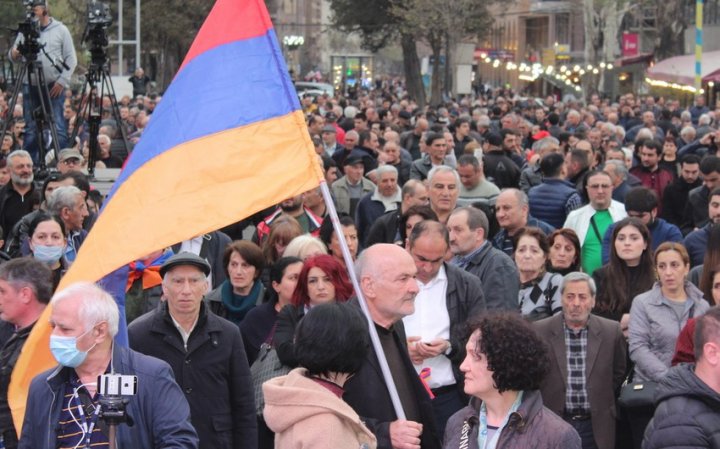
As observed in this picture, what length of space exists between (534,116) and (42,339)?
24.8 meters

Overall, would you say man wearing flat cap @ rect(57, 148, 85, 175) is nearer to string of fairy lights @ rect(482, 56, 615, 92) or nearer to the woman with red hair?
the woman with red hair

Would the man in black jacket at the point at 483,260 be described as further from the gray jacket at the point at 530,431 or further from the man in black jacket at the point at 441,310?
the gray jacket at the point at 530,431

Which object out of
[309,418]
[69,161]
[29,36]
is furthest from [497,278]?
[29,36]

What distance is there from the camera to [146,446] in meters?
5.34

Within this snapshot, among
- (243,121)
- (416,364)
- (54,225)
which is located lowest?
(416,364)

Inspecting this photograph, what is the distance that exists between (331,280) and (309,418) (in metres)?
2.52

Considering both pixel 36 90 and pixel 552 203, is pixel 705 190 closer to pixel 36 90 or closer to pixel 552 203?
pixel 552 203

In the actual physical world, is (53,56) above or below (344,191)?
above

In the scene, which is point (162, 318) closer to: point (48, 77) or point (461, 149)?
point (48, 77)

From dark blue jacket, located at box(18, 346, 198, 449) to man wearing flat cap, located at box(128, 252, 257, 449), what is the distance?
51.1 inches

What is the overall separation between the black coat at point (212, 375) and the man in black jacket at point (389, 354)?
0.98 meters

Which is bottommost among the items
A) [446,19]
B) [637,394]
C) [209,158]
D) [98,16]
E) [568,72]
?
[637,394]

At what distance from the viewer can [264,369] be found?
720 cm

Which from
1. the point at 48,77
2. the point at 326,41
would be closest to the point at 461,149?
the point at 48,77
